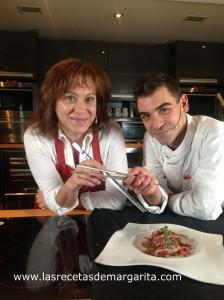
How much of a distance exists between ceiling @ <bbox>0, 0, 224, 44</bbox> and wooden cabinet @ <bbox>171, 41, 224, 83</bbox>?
0.09m

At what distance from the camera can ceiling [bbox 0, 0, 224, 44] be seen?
8.75 feet

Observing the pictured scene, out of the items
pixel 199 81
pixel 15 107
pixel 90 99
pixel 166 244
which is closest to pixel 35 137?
pixel 90 99

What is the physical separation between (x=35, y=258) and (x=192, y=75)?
3.51 metres

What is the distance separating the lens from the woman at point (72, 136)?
1.04 meters

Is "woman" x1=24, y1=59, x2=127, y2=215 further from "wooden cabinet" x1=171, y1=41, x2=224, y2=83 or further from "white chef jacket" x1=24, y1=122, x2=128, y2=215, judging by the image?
"wooden cabinet" x1=171, y1=41, x2=224, y2=83

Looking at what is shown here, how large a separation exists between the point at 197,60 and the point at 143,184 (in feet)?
10.7

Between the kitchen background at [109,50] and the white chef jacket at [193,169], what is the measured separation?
162 cm

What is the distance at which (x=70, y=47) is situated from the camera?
371 cm

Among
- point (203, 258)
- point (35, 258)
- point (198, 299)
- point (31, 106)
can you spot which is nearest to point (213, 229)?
point (203, 258)

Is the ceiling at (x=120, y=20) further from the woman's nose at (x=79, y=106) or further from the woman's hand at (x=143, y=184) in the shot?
the woman's hand at (x=143, y=184)

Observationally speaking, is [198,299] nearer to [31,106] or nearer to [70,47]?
[31,106]

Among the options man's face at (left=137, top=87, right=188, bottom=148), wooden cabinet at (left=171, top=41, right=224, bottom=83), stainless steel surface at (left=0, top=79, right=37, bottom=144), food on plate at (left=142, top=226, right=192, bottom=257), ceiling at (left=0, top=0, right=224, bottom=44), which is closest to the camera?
food on plate at (left=142, top=226, right=192, bottom=257)

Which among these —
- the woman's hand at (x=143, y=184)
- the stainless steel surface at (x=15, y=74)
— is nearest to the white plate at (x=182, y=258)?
the woman's hand at (x=143, y=184)

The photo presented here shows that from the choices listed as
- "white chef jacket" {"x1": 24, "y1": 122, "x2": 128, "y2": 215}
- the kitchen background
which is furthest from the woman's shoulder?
the kitchen background
